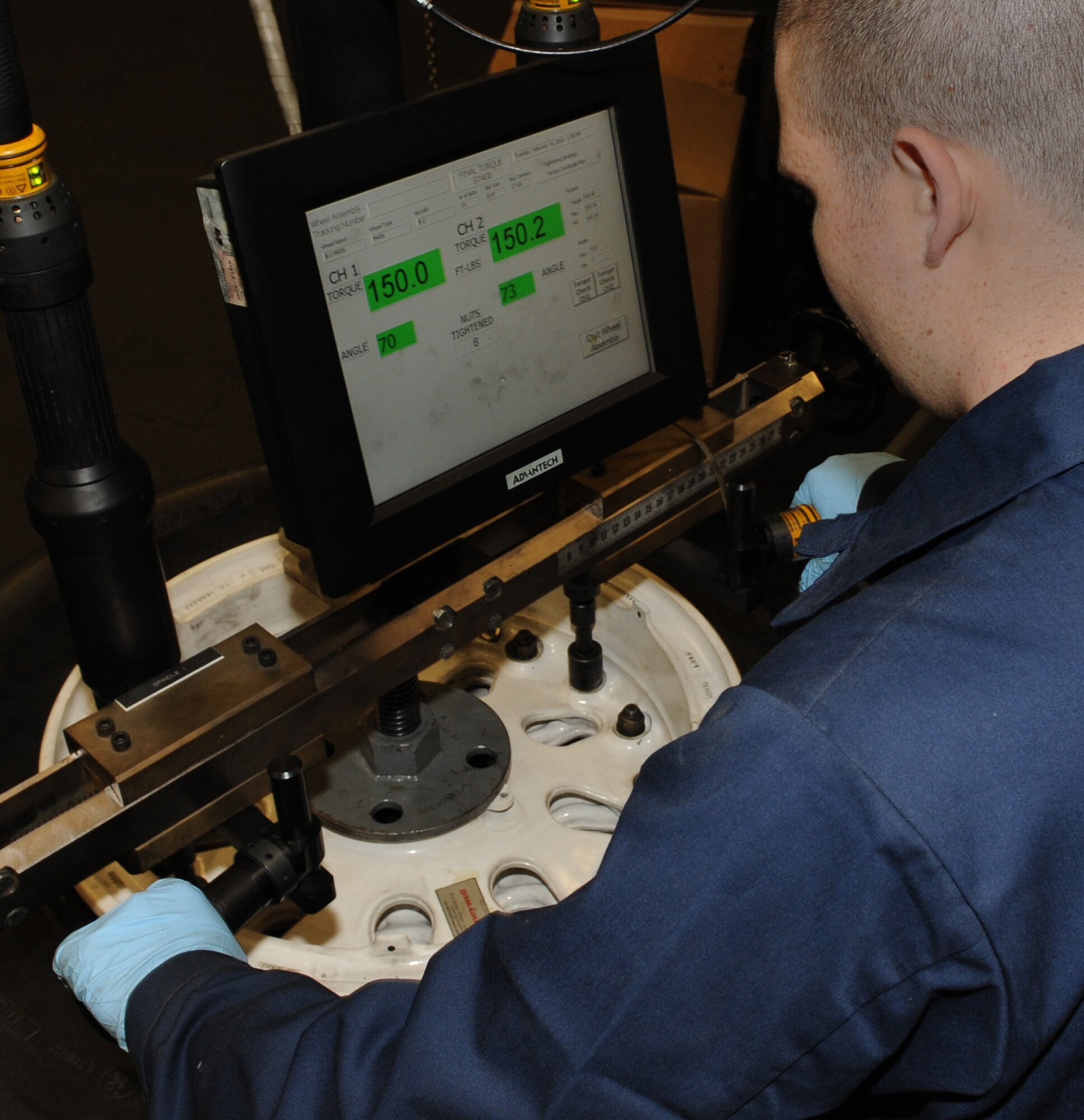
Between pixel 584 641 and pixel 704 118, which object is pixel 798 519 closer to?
pixel 584 641

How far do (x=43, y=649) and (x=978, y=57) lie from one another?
1.18m

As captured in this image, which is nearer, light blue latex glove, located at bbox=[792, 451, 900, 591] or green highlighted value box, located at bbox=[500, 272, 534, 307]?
green highlighted value box, located at bbox=[500, 272, 534, 307]

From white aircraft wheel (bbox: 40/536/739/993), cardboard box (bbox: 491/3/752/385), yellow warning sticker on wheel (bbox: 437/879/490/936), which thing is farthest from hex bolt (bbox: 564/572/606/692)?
cardboard box (bbox: 491/3/752/385)

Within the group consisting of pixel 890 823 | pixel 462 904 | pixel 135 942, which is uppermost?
pixel 890 823

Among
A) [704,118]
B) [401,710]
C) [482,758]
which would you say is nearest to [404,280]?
[401,710]

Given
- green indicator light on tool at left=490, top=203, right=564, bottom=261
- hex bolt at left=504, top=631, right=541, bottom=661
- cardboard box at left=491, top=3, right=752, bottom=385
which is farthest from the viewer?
cardboard box at left=491, top=3, right=752, bottom=385

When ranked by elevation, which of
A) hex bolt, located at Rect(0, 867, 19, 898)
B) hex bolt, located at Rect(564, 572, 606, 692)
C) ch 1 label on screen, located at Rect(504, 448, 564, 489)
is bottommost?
hex bolt, located at Rect(564, 572, 606, 692)

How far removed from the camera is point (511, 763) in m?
1.30

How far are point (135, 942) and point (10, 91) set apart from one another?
604 mm

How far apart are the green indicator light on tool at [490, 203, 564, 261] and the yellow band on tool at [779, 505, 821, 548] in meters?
0.38

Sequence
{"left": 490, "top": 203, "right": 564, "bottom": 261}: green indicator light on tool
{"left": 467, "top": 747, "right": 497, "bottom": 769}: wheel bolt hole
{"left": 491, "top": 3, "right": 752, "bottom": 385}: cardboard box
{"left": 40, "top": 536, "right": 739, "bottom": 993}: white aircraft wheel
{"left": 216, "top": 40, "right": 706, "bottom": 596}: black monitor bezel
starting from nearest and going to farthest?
{"left": 216, "top": 40, "right": 706, "bottom": 596}: black monitor bezel
{"left": 490, "top": 203, "right": 564, "bottom": 261}: green indicator light on tool
{"left": 40, "top": 536, "right": 739, "bottom": 993}: white aircraft wheel
{"left": 467, "top": 747, "right": 497, "bottom": 769}: wheel bolt hole
{"left": 491, "top": 3, "right": 752, "bottom": 385}: cardboard box

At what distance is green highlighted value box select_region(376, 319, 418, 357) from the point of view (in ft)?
2.83

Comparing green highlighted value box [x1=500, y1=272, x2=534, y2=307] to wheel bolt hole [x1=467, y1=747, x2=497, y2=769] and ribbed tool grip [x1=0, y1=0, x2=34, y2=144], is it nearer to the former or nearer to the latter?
ribbed tool grip [x1=0, y1=0, x2=34, y2=144]

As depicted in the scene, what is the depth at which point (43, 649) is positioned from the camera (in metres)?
1.37
